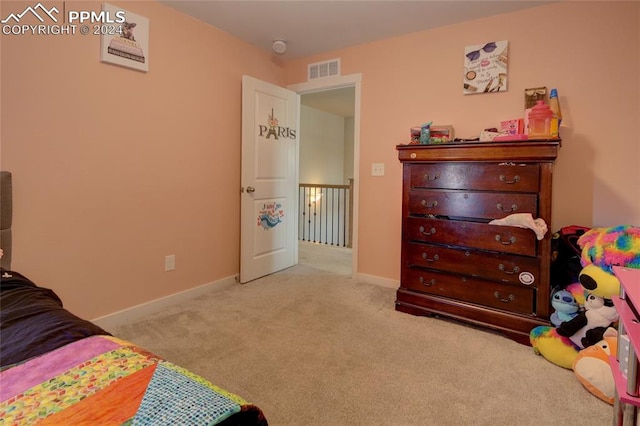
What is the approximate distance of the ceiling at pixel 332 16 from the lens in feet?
8.23

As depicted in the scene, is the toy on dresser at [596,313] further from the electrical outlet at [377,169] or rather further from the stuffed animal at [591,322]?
the electrical outlet at [377,169]

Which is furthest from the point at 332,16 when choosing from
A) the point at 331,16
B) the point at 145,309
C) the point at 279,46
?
the point at 145,309

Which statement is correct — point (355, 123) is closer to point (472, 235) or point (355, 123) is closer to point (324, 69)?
point (324, 69)

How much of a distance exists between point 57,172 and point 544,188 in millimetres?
2938

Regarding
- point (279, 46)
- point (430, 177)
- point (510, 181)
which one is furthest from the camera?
point (279, 46)

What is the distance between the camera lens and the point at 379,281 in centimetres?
331

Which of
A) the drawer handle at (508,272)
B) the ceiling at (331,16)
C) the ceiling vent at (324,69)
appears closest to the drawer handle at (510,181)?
the drawer handle at (508,272)

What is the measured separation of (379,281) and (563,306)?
1580mm

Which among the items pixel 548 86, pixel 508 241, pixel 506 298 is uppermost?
pixel 548 86

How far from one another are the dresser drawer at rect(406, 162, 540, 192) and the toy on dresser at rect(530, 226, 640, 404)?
463 mm

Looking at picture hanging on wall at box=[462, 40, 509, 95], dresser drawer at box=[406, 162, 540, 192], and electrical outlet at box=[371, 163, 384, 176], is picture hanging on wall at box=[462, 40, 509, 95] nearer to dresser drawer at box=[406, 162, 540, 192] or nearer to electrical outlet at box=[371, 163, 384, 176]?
dresser drawer at box=[406, 162, 540, 192]

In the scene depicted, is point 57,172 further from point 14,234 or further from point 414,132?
point 414,132

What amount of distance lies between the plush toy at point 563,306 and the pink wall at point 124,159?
2551 mm

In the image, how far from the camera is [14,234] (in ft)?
6.30
